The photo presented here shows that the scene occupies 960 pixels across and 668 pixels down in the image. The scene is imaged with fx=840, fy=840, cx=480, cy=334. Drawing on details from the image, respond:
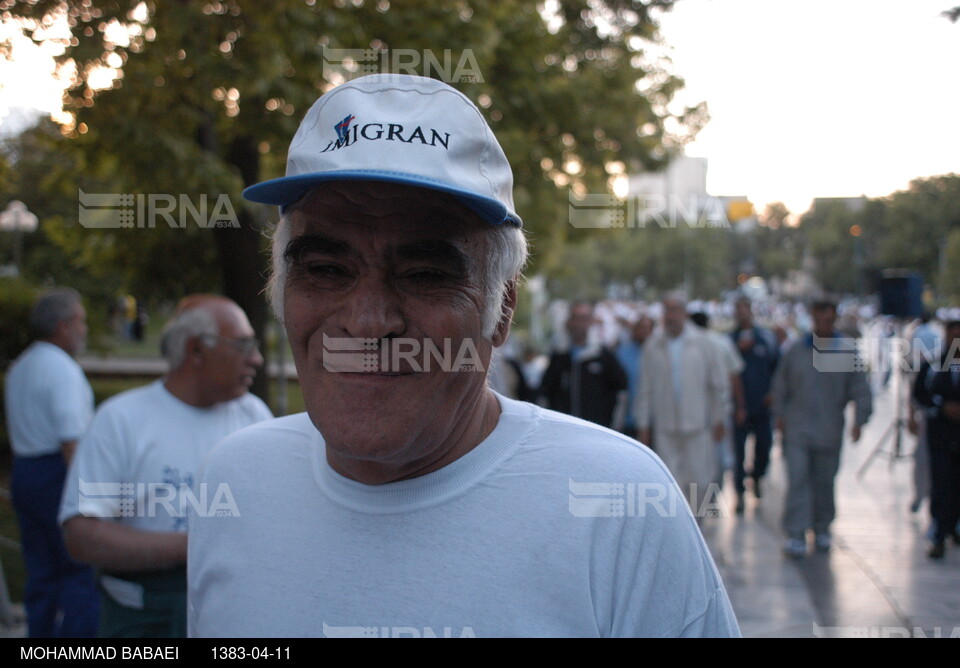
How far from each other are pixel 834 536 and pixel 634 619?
23.7 feet

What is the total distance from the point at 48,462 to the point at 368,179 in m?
4.06

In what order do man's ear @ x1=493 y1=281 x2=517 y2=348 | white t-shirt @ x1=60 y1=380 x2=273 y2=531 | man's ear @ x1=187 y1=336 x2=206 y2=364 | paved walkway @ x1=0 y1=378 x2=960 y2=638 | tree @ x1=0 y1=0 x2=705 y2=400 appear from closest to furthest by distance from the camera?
man's ear @ x1=493 y1=281 x2=517 y2=348
white t-shirt @ x1=60 y1=380 x2=273 y2=531
man's ear @ x1=187 y1=336 x2=206 y2=364
paved walkway @ x1=0 y1=378 x2=960 y2=638
tree @ x1=0 y1=0 x2=705 y2=400

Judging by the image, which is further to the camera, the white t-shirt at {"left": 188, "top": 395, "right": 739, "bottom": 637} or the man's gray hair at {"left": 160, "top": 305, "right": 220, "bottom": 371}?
the man's gray hair at {"left": 160, "top": 305, "right": 220, "bottom": 371}

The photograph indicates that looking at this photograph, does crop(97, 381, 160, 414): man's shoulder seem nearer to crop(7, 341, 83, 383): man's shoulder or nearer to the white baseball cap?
crop(7, 341, 83, 383): man's shoulder

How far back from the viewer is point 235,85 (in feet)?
19.8

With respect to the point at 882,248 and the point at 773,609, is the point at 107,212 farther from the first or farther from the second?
the point at 882,248

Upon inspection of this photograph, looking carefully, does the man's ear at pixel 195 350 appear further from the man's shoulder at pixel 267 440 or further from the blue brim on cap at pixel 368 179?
the blue brim on cap at pixel 368 179

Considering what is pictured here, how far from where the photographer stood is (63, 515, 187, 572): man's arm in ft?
8.89

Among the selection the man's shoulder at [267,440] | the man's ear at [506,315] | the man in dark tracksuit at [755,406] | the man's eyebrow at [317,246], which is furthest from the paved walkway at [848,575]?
the man's eyebrow at [317,246]

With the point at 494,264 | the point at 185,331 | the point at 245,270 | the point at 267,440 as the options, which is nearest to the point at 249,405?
the point at 185,331

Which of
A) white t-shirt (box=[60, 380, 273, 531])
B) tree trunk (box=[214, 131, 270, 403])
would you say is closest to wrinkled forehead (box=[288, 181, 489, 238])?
white t-shirt (box=[60, 380, 273, 531])

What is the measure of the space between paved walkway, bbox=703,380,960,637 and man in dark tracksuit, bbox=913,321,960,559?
1.03ft

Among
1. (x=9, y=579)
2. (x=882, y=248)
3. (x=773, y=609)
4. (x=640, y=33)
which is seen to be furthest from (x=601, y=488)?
(x=640, y=33)

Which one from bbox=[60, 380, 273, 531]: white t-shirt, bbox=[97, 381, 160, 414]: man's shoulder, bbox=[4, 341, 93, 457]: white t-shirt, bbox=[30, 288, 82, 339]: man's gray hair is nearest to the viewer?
bbox=[60, 380, 273, 531]: white t-shirt
